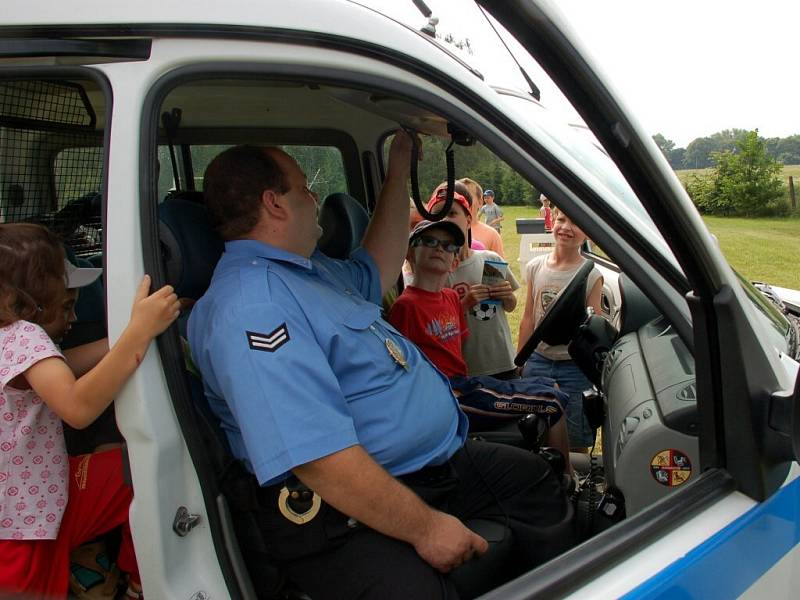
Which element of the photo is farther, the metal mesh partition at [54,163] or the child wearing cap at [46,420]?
the metal mesh partition at [54,163]

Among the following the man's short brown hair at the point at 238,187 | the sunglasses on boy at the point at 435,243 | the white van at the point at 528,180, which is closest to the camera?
the white van at the point at 528,180

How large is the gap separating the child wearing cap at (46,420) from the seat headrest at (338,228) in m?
1.17

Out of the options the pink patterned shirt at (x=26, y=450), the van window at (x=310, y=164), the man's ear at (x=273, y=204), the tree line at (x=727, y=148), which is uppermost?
the tree line at (x=727, y=148)

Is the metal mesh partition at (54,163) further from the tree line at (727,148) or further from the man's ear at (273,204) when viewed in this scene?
the tree line at (727,148)

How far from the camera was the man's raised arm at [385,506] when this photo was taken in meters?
1.47

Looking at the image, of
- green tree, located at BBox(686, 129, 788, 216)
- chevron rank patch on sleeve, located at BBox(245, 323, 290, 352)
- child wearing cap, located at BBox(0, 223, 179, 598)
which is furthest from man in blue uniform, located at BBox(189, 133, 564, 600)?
green tree, located at BBox(686, 129, 788, 216)

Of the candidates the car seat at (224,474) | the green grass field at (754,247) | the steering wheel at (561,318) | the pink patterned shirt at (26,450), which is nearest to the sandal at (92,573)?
the pink patterned shirt at (26,450)

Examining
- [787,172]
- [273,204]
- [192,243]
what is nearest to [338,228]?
[273,204]

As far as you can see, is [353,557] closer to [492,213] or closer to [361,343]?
[361,343]

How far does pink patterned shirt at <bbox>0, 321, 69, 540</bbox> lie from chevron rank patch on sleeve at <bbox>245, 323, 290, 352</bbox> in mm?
458

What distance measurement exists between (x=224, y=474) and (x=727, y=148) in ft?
110

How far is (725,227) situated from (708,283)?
25137 millimetres

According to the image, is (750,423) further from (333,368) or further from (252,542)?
(252,542)

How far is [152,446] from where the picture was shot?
1227 millimetres
